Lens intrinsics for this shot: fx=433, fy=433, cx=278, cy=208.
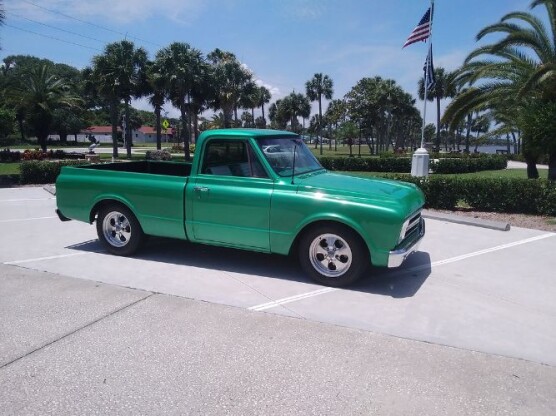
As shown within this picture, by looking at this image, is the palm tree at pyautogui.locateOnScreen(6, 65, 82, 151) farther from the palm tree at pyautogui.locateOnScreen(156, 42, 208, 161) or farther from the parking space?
the parking space

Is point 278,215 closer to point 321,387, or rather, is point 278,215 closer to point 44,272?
point 321,387

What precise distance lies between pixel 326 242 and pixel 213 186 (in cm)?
155

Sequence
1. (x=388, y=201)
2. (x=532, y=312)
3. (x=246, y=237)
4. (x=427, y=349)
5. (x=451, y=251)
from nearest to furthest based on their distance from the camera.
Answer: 1. (x=427, y=349)
2. (x=532, y=312)
3. (x=388, y=201)
4. (x=246, y=237)
5. (x=451, y=251)

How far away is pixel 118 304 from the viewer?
4320 millimetres

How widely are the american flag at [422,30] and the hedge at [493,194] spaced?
28.1 ft

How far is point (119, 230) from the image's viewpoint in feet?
19.9

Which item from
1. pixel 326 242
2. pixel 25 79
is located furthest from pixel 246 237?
pixel 25 79

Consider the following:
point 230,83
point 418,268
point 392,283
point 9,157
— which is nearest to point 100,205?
point 392,283

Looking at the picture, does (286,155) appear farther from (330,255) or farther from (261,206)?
(330,255)

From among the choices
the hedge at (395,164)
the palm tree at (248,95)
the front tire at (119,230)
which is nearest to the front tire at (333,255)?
the front tire at (119,230)

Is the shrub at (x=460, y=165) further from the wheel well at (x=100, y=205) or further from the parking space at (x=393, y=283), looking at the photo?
the wheel well at (x=100, y=205)

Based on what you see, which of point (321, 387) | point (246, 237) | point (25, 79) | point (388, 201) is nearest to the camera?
point (321, 387)

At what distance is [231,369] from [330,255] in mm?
2025

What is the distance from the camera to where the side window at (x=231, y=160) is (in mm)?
5238
